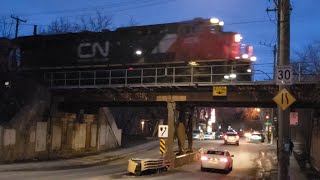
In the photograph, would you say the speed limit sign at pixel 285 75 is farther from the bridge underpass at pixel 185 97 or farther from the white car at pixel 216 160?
the white car at pixel 216 160

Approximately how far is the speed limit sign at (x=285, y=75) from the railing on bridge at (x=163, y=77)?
13.2 m

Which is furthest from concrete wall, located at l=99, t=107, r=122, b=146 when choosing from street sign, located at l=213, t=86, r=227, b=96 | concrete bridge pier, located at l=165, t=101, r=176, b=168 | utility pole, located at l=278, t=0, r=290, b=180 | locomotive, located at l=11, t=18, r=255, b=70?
utility pole, located at l=278, t=0, r=290, b=180

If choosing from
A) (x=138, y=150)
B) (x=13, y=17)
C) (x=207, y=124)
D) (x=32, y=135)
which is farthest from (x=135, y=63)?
(x=207, y=124)

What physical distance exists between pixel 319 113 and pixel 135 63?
13464 mm

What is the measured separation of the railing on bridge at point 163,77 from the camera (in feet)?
105

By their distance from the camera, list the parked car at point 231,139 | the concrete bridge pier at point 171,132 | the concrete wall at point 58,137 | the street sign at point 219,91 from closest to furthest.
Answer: the street sign at point 219,91
the concrete wall at point 58,137
the concrete bridge pier at point 171,132
the parked car at point 231,139

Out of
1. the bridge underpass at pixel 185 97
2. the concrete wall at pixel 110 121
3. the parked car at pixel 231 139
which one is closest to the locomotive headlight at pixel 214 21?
the bridge underpass at pixel 185 97

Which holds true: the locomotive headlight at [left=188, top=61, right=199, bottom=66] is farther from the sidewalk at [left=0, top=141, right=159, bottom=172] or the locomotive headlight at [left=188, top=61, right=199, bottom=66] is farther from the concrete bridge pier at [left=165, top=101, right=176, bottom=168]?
the sidewalk at [left=0, top=141, right=159, bottom=172]

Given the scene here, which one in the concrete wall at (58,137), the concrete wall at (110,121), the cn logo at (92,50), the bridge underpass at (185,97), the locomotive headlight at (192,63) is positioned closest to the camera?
the bridge underpass at (185,97)

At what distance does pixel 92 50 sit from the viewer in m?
38.0

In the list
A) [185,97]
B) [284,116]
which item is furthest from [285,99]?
[185,97]

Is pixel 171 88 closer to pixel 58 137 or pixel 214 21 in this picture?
pixel 214 21

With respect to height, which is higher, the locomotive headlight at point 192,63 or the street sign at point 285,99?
the locomotive headlight at point 192,63

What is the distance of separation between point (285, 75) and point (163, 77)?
1897cm
